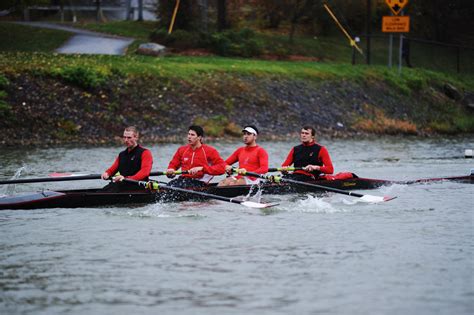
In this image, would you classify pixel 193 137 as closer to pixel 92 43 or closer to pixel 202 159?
pixel 202 159

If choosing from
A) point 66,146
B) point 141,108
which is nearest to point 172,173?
point 66,146

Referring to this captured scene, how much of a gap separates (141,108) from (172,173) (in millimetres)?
13633

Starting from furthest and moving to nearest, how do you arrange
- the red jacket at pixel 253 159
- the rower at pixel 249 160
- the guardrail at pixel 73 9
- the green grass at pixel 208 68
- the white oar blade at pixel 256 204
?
1. the guardrail at pixel 73 9
2. the green grass at pixel 208 68
3. the red jacket at pixel 253 159
4. the rower at pixel 249 160
5. the white oar blade at pixel 256 204

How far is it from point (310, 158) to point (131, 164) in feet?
13.1

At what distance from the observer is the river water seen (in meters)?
9.95

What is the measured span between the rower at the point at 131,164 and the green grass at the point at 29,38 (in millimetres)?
20803

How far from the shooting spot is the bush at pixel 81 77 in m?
29.0

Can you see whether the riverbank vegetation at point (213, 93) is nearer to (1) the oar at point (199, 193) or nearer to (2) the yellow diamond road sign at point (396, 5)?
(2) the yellow diamond road sign at point (396, 5)

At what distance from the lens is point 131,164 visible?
1592cm

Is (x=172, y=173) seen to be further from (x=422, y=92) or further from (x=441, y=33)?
(x=441, y=33)

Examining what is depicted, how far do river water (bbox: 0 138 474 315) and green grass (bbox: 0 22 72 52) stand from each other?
22.2 m

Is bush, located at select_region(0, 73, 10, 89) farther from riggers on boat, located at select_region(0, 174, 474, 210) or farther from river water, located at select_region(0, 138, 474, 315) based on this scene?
river water, located at select_region(0, 138, 474, 315)

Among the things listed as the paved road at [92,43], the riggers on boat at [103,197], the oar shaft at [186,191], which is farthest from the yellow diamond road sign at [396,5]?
the oar shaft at [186,191]

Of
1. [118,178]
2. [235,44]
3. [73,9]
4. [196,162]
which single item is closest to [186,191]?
Result: [196,162]
